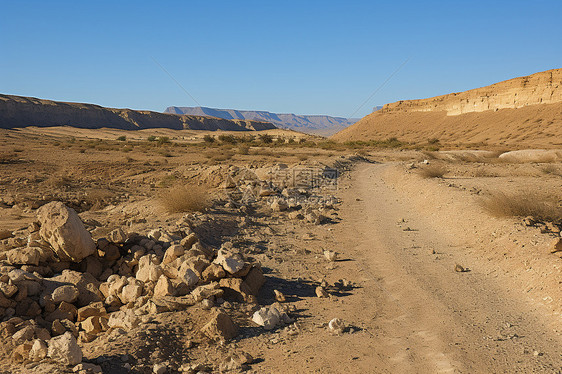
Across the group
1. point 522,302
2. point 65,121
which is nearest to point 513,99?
point 522,302

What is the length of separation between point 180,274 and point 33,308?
68.5 inches

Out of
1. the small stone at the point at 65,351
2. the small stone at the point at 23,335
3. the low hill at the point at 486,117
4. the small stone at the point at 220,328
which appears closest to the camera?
the small stone at the point at 65,351

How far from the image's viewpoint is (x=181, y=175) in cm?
1920

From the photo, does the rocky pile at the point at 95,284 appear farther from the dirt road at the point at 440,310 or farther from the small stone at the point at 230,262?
the dirt road at the point at 440,310

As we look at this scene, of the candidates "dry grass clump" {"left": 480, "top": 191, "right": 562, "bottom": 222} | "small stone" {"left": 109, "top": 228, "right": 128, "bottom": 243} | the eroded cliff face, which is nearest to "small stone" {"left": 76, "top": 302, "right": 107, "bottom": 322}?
"small stone" {"left": 109, "top": 228, "right": 128, "bottom": 243}

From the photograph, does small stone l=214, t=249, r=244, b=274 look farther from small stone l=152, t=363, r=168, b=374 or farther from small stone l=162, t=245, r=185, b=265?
small stone l=152, t=363, r=168, b=374

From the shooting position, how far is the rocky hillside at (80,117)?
84875mm

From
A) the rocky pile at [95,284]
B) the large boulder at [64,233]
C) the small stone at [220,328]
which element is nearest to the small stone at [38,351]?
the rocky pile at [95,284]

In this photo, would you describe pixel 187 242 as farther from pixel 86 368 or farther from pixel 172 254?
pixel 86 368

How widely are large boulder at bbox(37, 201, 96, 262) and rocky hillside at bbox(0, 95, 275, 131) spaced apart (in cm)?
8866

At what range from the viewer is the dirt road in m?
3.97

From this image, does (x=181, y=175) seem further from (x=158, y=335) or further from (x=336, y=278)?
(x=158, y=335)

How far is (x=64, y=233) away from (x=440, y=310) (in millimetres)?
5277

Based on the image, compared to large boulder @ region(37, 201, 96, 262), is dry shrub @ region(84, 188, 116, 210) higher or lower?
lower
